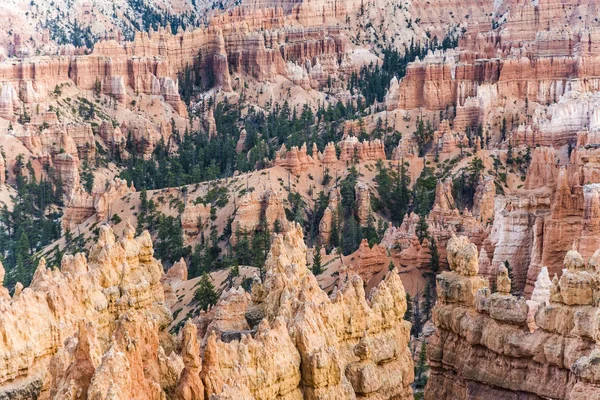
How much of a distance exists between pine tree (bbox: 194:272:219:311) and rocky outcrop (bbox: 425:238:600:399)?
31.8 metres

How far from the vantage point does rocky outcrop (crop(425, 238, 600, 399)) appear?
1516 inches

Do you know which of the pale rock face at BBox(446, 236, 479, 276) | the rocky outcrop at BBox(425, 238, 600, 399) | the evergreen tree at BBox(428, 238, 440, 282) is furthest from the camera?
the evergreen tree at BBox(428, 238, 440, 282)

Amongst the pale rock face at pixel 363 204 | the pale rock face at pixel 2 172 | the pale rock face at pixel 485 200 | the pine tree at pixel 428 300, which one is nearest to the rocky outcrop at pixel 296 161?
the pale rock face at pixel 363 204

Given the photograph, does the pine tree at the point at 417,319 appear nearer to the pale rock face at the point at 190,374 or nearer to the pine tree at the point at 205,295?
the pine tree at the point at 205,295

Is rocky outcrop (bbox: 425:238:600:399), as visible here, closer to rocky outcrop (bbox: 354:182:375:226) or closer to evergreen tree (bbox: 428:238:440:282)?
evergreen tree (bbox: 428:238:440:282)

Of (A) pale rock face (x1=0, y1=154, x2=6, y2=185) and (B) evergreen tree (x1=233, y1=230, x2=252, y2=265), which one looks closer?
(B) evergreen tree (x1=233, y1=230, x2=252, y2=265)

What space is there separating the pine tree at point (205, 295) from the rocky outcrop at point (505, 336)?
3181 centimetres

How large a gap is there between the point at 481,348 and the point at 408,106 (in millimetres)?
111999

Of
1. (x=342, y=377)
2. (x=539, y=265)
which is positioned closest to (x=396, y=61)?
(x=539, y=265)

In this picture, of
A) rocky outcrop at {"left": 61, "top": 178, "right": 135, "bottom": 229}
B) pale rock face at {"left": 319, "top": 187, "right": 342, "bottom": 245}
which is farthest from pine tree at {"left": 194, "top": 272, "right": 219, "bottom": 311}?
rocky outcrop at {"left": 61, "top": 178, "right": 135, "bottom": 229}

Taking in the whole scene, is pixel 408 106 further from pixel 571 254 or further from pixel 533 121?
pixel 571 254

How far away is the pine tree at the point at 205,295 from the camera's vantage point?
251 feet

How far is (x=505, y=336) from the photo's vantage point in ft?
133

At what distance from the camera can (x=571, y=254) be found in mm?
40562
